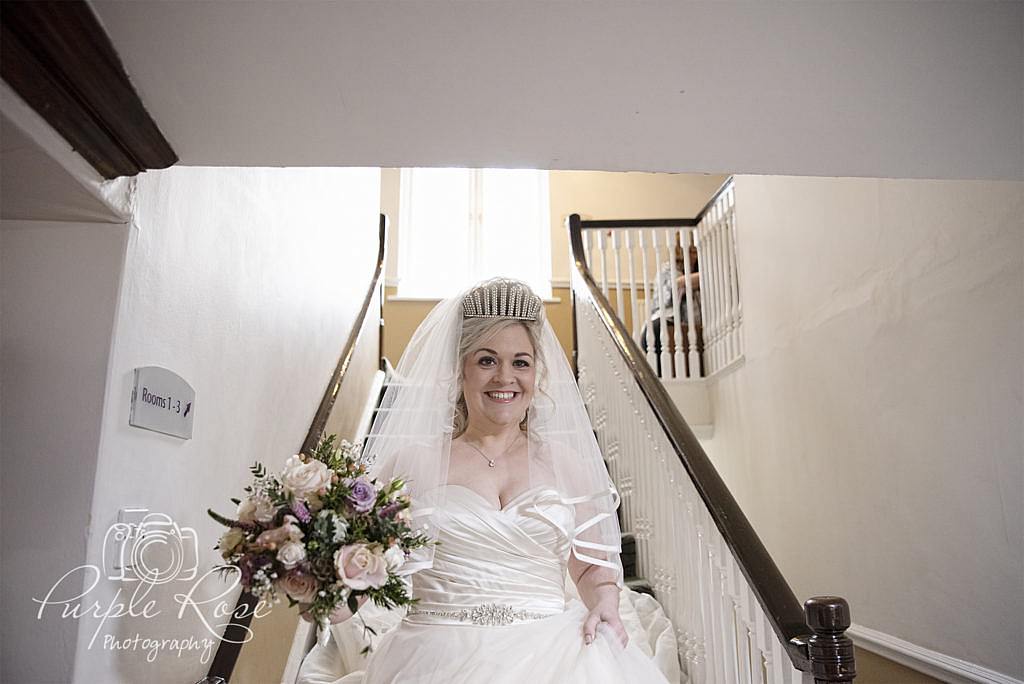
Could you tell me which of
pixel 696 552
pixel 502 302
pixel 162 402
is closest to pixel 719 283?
pixel 696 552

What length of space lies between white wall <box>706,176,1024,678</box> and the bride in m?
1.43

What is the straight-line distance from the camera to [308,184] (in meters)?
3.49

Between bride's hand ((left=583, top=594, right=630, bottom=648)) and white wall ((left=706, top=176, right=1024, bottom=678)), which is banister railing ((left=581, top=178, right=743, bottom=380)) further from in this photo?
bride's hand ((left=583, top=594, right=630, bottom=648))

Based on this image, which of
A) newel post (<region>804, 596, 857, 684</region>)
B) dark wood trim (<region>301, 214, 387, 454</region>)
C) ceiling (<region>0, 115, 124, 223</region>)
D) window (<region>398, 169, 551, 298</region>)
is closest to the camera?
ceiling (<region>0, 115, 124, 223</region>)

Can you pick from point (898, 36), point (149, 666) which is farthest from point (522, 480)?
point (898, 36)

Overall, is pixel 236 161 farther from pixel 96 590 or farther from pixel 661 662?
pixel 661 662

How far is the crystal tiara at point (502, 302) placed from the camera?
87.9 inches

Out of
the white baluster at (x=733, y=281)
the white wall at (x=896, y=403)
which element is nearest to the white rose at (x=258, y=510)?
the white wall at (x=896, y=403)

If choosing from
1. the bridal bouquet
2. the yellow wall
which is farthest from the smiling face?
the yellow wall

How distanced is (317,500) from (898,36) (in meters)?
1.39

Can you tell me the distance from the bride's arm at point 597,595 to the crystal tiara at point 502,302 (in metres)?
0.70

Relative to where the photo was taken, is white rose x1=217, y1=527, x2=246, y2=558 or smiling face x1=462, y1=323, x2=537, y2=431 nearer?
white rose x1=217, y1=527, x2=246, y2=558

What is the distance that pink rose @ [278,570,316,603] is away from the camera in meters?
1.39

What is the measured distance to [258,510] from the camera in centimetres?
144
